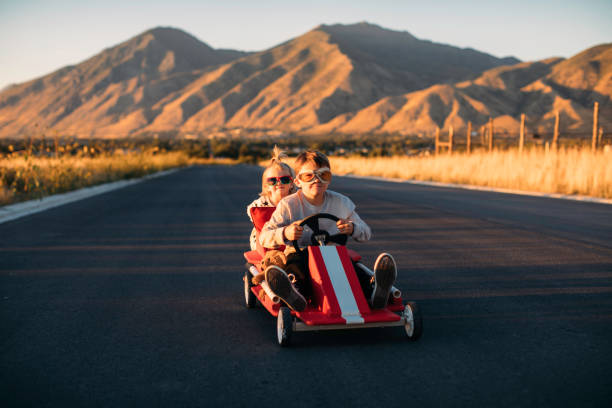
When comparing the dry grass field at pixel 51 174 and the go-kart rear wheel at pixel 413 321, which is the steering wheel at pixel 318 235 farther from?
the dry grass field at pixel 51 174

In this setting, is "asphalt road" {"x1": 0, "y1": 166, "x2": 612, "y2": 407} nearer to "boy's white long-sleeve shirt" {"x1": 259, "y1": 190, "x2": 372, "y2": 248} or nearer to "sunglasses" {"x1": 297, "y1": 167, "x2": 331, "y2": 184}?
"boy's white long-sleeve shirt" {"x1": 259, "y1": 190, "x2": 372, "y2": 248}

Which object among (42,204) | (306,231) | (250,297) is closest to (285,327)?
(306,231)

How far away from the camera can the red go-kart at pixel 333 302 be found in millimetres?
4477

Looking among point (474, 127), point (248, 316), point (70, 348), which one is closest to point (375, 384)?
point (248, 316)

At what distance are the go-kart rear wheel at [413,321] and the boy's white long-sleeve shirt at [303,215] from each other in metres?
0.84

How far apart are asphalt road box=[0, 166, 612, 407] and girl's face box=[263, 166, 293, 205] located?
3.60 ft

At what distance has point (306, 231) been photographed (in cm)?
536

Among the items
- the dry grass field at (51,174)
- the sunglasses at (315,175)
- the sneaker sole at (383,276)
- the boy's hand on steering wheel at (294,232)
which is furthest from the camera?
the dry grass field at (51,174)

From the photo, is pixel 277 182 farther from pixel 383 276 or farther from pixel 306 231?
pixel 383 276

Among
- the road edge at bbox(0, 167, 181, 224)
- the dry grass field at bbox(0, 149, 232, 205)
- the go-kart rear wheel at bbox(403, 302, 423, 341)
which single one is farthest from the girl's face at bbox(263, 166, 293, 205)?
the dry grass field at bbox(0, 149, 232, 205)

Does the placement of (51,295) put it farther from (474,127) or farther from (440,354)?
(474,127)

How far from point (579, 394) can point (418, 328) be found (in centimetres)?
122

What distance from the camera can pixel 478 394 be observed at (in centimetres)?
356

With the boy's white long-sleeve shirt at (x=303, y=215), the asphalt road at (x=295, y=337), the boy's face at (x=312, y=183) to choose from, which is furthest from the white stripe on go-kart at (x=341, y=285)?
the boy's face at (x=312, y=183)
